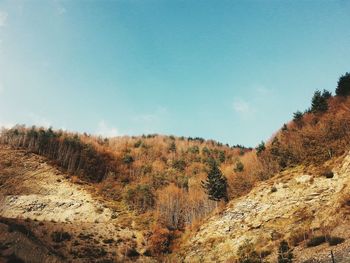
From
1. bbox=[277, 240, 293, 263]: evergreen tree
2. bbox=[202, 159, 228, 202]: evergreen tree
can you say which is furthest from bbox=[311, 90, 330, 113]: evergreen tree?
bbox=[277, 240, 293, 263]: evergreen tree

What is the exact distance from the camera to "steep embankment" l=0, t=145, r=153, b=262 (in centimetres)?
3042

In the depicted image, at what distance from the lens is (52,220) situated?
123ft

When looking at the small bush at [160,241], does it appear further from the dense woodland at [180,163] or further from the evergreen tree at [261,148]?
the evergreen tree at [261,148]

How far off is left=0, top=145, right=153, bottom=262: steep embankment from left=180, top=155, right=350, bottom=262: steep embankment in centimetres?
835

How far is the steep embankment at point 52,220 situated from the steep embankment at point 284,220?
835cm

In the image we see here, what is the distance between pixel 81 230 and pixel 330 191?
82.1 feet

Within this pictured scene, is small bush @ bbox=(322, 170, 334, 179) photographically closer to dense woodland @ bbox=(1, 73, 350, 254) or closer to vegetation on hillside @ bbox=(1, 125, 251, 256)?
dense woodland @ bbox=(1, 73, 350, 254)

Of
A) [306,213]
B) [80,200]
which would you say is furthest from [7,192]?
[306,213]

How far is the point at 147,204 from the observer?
144 feet

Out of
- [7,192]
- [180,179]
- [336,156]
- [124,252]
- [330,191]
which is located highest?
[180,179]

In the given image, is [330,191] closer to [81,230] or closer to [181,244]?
[181,244]

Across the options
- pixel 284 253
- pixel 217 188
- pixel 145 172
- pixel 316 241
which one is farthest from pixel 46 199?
pixel 316 241

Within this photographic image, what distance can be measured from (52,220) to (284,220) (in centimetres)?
2512

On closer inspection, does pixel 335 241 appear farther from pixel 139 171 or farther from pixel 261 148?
pixel 139 171
